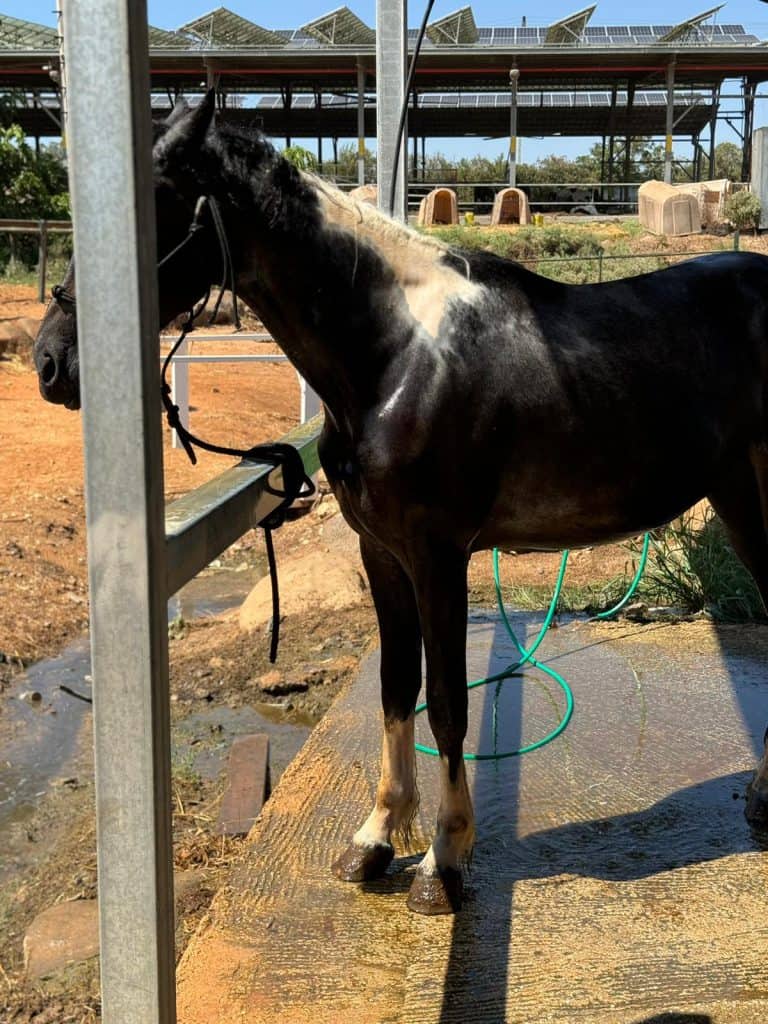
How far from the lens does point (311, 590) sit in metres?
6.80

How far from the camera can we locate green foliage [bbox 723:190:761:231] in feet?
67.7

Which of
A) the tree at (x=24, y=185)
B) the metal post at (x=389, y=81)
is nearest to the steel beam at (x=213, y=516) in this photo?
the metal post at (x=389, y=81)

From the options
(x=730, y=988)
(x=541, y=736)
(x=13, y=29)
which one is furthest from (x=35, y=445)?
(x=13, y=29)

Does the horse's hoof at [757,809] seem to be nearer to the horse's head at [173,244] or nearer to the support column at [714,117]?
the horse's head at [173,244]

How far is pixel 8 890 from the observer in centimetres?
399

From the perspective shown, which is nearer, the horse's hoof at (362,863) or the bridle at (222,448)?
the bridle at (222,448)

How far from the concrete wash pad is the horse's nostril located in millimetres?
1506

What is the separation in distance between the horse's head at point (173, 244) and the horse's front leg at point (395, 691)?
0.98 metres

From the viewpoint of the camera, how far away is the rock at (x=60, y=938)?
3291mm

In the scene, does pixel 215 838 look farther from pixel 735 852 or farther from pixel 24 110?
pixel 24 110

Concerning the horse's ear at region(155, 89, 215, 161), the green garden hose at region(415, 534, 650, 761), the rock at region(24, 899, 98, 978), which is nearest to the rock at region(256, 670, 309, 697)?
the green garden hose at region(415, 534, 650, 761)

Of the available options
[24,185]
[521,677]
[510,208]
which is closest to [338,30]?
[510,208]

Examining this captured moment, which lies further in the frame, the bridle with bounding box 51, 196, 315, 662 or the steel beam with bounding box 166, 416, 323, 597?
the bridle with bounding box 51, 196, 315, 662

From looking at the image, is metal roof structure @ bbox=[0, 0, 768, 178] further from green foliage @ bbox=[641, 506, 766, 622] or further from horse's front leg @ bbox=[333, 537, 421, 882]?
horse's front leg @ bbox=[333, 537, 421, 882]
